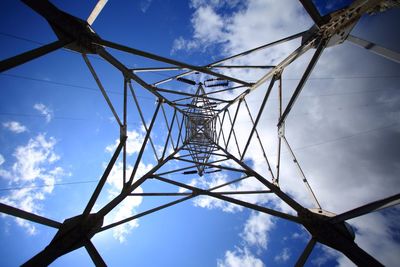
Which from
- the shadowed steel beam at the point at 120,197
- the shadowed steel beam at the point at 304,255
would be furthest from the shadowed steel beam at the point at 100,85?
the shadowed steel beam at the point at 304,255

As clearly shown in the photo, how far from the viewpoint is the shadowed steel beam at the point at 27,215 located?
92.6 inches

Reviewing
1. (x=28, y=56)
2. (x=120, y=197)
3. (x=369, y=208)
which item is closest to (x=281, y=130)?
(x=369, y=208)

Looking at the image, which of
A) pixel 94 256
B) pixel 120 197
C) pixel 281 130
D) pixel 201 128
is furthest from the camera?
pixel 201 128

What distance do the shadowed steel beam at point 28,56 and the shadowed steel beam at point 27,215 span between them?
6.23 feet

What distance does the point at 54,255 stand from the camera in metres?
2.54

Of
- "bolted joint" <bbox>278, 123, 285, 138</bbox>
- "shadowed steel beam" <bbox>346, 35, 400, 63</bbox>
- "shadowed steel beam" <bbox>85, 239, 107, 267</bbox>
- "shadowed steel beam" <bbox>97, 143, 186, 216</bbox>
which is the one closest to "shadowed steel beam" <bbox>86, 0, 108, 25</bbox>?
"shadowed steel beam" <bbox>97, 143, 186, 216</bbox>

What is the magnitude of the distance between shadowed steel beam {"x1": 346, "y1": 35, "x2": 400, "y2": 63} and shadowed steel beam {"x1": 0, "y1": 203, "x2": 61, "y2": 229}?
6008 millimetres

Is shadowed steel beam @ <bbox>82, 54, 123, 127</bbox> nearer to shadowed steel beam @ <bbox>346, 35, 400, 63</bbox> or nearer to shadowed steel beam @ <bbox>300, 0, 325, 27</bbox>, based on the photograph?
shadowed steel beam @ <bbox>300, 0, 325, 27</bbox>

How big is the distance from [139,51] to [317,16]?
12.1ft

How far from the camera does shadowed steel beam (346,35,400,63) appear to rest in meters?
2.58

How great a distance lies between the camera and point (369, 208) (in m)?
2.38

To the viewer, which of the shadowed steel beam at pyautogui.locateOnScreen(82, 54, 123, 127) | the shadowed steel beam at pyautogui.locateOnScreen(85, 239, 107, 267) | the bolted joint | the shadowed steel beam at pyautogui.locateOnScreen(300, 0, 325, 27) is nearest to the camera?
the shadowed steel beam at pyautogui.locateOnScreen(85, 239, 107, 267)

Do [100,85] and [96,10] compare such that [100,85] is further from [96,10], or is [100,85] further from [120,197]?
[120,197]

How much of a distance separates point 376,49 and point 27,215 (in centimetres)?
615
